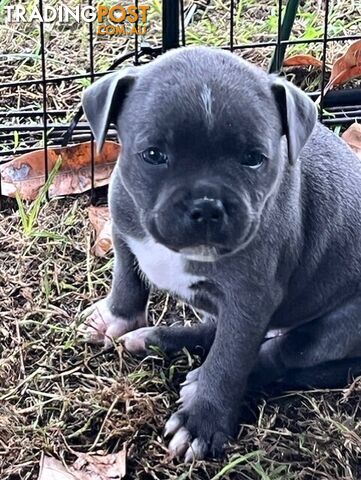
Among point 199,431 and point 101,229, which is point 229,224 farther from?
point 101,229

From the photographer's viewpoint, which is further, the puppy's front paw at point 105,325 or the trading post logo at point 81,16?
the trading post logo at point 81,16

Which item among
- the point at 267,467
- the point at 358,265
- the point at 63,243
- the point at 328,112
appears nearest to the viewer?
the point at 267,467

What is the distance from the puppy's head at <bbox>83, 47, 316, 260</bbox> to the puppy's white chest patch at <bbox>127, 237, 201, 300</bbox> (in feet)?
0.73

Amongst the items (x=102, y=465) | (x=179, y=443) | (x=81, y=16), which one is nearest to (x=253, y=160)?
(x=179, y=443)

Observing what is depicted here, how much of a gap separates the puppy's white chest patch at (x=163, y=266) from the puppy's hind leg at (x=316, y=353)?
38 centimetres

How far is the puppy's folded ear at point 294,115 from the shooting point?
2.83 meters

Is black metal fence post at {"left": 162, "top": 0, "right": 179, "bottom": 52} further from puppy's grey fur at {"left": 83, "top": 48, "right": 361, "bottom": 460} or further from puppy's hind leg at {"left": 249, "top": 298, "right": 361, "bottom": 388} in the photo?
puppy's hind leg at {"left": 249, "top": 298, "right": 361, "bottom": 388}

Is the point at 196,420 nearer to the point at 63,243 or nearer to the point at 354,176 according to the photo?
the point at 354,176

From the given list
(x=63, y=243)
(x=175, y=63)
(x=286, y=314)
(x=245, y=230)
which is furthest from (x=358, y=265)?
(x=63, y=243)

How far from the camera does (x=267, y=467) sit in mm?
3062

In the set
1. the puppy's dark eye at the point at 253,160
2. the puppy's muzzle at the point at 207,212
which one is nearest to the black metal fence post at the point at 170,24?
the puppy's dark eye at the point at 253,160

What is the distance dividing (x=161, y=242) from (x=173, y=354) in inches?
29.0

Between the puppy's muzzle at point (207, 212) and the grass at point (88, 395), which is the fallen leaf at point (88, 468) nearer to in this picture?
the grass at point (88, 395)

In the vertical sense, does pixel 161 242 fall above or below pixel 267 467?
above
